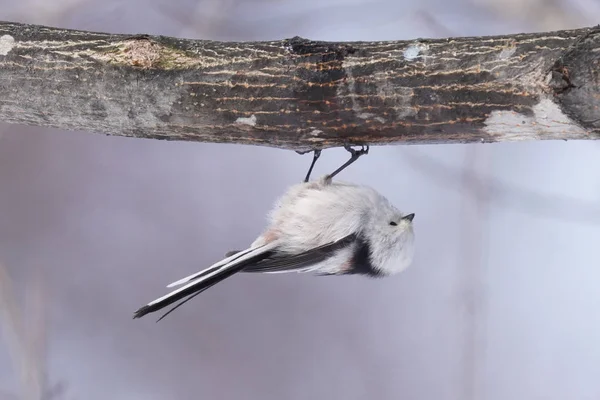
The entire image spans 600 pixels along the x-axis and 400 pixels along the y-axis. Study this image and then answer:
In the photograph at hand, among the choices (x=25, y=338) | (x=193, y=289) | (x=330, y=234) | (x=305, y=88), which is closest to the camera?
(x=305, y=88)

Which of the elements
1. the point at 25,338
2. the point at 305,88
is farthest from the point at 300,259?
the point at 25,338

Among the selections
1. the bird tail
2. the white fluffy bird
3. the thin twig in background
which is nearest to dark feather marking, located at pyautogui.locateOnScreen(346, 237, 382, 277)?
the white fluffy bird

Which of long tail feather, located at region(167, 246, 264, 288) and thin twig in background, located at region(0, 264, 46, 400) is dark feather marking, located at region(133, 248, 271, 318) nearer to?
long tail feather, located at region(167, 246, 264, 288)

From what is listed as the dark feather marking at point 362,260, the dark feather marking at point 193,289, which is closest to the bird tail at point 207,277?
the dark feather marking at point 193,289

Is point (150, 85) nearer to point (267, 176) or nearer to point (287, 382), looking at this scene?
point (267, 176)

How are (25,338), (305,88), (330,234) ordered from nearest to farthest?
(305,88) < (330,234) < (25,338)

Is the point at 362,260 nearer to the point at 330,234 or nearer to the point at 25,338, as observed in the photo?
the point at 330,234

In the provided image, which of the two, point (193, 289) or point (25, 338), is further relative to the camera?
point (25, 338)

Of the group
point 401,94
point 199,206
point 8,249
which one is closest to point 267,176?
point 199,206

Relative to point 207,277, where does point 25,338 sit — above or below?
below

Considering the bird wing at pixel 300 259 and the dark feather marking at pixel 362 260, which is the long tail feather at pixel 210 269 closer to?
the bird wing at pixel 300 259
